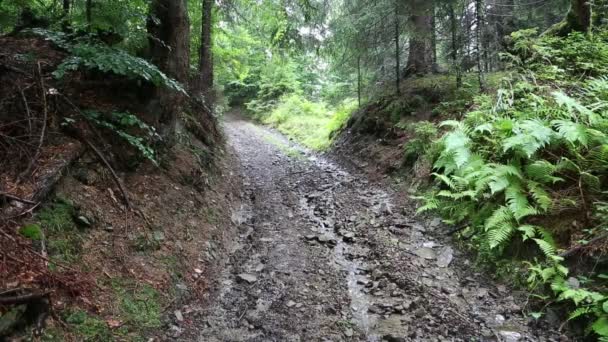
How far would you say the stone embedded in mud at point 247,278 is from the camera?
5.14m

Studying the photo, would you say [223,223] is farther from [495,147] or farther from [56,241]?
[495,147]

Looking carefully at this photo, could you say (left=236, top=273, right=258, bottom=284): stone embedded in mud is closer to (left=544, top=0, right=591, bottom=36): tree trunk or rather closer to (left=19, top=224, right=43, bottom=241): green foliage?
(left=19, top=224, right=43, bottom=241): green foliage

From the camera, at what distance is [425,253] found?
5.61m

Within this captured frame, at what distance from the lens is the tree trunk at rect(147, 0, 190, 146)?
251 inches

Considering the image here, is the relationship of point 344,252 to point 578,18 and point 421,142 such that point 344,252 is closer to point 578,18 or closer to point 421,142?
point 421,142

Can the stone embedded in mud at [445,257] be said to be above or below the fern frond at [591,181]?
below

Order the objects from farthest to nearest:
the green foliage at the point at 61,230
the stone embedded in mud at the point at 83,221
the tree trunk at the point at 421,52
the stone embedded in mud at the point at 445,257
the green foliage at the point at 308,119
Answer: the green foliage at the point at 308,119 → the tree trunk at the point at 421,52 → the stone embedded in mud at the point at 445,257 → the stone embedded in mud at the point at 83,221 → the green foliage at the point at 61,230

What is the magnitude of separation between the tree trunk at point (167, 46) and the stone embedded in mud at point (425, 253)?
4.50 m

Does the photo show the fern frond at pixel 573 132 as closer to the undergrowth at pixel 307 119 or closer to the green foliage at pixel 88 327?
the green foliage at pixel 88 327

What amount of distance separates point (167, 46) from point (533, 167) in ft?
19.3

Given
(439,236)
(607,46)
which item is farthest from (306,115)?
(439,236)

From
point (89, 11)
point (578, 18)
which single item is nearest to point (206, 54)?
point (89, 11)

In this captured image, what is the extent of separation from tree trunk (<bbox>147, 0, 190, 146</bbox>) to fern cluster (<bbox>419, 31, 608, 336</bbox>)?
463 cm

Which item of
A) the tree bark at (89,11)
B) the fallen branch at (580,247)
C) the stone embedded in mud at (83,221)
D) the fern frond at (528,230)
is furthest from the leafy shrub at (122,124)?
the fallen branch at (580,247)
